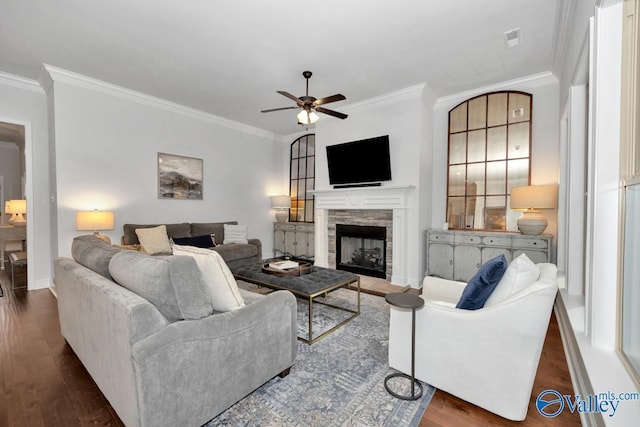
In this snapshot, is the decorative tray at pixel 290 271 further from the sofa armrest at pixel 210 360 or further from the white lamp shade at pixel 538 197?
the white lamp shade at pixel 538 197

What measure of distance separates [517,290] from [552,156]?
10.2ft

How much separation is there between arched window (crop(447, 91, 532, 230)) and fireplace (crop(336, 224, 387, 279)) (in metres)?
1.17

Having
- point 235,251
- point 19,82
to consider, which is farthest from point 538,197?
point 19,82

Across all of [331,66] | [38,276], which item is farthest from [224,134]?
[38,276]

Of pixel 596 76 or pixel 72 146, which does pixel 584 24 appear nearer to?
pixel 596 76

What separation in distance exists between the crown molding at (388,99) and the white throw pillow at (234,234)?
2805 millimetres

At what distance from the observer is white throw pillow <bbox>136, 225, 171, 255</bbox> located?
400cm

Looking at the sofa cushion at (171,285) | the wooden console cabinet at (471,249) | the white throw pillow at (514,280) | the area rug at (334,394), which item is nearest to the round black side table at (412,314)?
the area rug at (334,394)

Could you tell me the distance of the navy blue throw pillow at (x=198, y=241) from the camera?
4375mm

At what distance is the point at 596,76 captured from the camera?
1609 millimetres

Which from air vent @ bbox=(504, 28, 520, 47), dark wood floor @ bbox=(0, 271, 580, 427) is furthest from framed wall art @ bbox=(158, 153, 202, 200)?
air vent @ bbox=(504, 28, 520, 47)

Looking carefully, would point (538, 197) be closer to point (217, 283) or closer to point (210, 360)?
point (217, 283)

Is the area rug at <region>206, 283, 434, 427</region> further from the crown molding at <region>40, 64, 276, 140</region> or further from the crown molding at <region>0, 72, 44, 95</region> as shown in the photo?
the crown molding at <region>0, 72, 44, 95</region>

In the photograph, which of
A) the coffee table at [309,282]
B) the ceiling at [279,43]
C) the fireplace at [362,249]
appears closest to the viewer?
the coffee table at [309,282]
